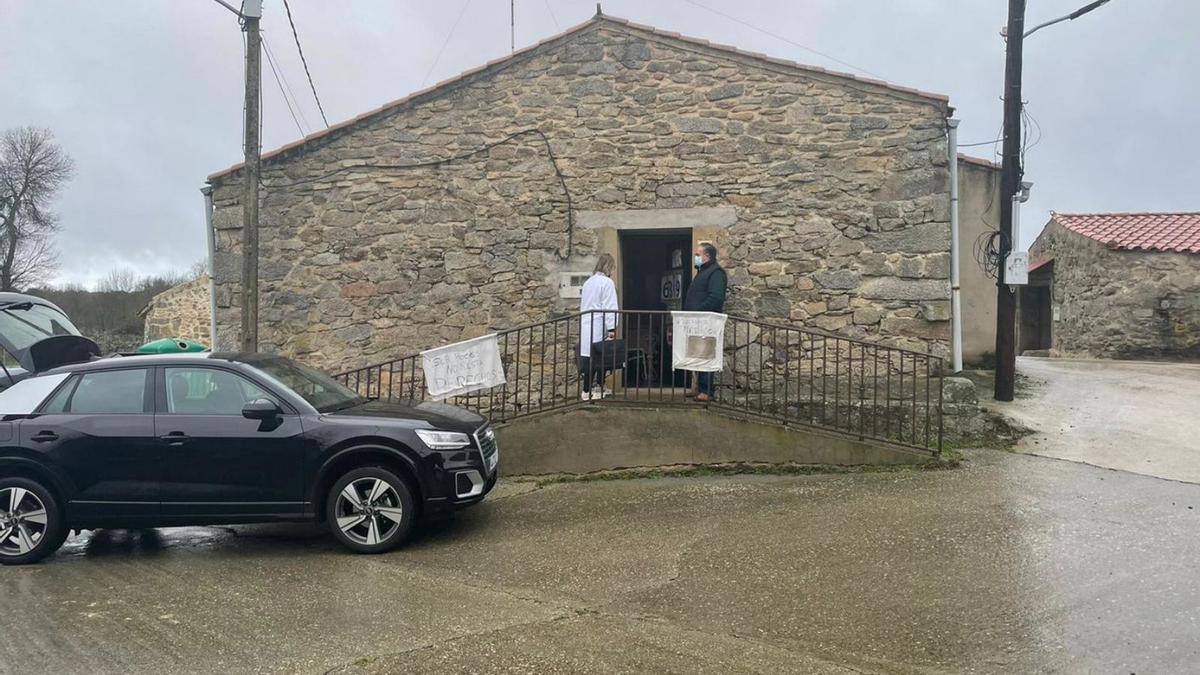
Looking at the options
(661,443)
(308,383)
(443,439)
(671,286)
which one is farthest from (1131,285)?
(308,383)

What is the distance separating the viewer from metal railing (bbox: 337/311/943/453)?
7.46 meters

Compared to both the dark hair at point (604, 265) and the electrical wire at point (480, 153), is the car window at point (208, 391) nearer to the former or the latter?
the dark hair at point (604, 265)

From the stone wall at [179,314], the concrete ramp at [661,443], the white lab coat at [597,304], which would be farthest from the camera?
the stone wall at [179,314]

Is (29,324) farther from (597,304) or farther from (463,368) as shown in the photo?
(597,304)

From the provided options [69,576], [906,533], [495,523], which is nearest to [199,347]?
[69,576]

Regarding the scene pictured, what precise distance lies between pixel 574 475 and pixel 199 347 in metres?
5.84

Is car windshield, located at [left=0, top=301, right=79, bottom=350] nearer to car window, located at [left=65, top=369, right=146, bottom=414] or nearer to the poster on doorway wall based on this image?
car window, located at [left=65, top=369, right=146, bottom=414]

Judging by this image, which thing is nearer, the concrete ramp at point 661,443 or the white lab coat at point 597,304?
the concrete ramp at point 661,443

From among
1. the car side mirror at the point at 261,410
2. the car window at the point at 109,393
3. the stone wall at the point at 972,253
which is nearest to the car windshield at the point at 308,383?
the car side mirror at the point at 261,410

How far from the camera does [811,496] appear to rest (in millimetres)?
6250

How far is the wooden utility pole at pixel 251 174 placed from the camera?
872 centimetres

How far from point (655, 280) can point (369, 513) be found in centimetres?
586

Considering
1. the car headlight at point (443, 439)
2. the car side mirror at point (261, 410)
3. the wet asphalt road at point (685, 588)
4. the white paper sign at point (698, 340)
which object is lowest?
the wet asphalt road at point (685, 588)

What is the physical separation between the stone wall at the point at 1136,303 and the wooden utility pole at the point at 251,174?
14.3 meters
